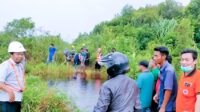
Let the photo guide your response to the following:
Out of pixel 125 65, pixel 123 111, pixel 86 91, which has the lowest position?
pixel 86 91

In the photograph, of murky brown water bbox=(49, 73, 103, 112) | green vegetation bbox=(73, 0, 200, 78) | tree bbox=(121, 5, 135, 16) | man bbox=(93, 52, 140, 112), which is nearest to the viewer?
man bbox=(93, 52, 140, 112)

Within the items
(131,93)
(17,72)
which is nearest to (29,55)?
(17,72)

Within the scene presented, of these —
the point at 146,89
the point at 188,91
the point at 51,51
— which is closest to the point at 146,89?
the point at 146,89

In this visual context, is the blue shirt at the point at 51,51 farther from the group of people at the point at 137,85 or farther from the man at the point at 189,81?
the man at the point at 189,81

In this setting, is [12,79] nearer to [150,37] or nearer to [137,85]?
[137,85]

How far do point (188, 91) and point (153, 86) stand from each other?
6.20 ft

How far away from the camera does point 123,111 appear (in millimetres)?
4371

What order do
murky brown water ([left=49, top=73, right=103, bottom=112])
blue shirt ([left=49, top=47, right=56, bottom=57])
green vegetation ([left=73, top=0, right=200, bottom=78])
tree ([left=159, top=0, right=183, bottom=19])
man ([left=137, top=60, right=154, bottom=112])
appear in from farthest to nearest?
tree ([left=159, top=0, right=183, bottom=19])
blue shirt ([left=49, top=47, right=56, bottom=57])
green vegetation ([left=73, top=0, right=200, bottom=78])
murky brown water ([left=49, top=73, right=103, bottom=112])
man ([left=137, top=60, right=154, bottom=112])

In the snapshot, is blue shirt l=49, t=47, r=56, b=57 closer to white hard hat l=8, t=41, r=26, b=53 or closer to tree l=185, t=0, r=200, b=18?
tree l=185, t=0, r=200, b=18

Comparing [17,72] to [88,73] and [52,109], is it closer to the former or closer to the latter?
[52,109]

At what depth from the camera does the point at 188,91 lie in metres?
5.62

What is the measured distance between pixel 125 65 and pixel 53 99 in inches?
205

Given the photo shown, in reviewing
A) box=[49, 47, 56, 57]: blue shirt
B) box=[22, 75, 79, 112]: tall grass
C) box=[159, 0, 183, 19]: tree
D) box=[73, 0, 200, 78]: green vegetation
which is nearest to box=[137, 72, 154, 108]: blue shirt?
box=[22, 75, 79, 112]: tall grass

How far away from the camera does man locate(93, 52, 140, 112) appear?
4.28 meters
